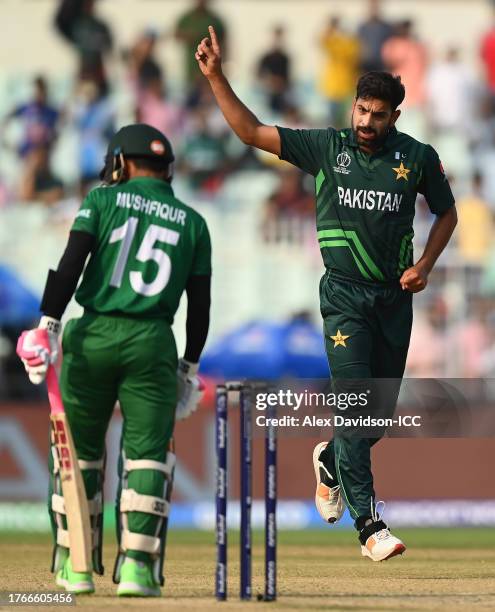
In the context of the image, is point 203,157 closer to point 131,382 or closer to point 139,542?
point 131,382

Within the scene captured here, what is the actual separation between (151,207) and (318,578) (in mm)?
2196

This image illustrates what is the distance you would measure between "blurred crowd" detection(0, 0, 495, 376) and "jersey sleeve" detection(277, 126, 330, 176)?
27.2 ft

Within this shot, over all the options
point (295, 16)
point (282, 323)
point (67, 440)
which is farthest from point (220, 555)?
point (295, 16)

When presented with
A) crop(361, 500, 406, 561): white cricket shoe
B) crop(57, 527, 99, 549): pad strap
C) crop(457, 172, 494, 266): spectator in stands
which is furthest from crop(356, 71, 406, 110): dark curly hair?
crop(457, 172, 494, 266): spectator in stands

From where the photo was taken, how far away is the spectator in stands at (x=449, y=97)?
1599 cm

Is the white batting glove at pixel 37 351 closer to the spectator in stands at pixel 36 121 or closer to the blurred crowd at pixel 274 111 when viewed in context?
the blurred crowd at pixel 274 111

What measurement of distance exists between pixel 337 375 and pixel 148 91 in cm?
984

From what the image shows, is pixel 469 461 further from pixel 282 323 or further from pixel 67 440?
pixel 67 440

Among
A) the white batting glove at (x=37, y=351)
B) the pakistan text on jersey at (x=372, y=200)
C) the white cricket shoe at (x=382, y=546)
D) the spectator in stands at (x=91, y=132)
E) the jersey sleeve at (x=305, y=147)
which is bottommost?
the white cricket shoe at (x=382, y=546)

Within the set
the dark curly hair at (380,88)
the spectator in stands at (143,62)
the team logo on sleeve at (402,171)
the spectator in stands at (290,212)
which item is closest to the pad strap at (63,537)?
the team logo on sleeve at (402,171)

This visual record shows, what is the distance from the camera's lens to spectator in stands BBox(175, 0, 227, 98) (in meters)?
16.2

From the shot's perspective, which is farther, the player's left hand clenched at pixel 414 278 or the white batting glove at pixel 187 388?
the player's left hand clenched at pixel 414 278

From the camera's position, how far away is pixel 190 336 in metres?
5.86

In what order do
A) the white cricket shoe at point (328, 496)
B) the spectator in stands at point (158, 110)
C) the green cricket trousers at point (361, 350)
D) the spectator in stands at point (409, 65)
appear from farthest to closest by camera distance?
the spectator in stands at point (409, 65) < the spectator in stands at point (158, 110) < the white cricket shoe at point (328, 496) < the green cricket trousers at point (361, 350)
